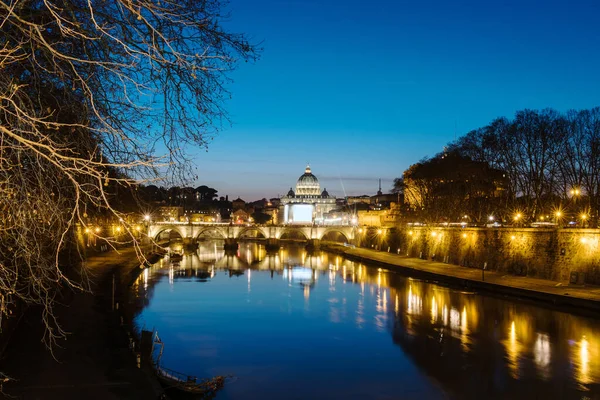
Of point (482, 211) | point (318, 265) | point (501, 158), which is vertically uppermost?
point (501, 158)

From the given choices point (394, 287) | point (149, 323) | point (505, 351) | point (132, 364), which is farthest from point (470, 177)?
point (132, 364)

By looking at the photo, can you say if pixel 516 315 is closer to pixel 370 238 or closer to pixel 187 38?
pixel 187 38

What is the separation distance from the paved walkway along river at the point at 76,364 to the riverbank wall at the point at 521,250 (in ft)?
78.0

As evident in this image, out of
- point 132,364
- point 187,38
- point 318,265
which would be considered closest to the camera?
point 187,38

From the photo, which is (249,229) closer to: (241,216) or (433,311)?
(433,311)

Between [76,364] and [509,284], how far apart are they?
80.8 ft

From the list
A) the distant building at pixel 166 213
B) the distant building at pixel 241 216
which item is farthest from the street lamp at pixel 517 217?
the distant building at pixel 241 216

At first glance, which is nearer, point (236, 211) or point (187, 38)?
point (187, 38)

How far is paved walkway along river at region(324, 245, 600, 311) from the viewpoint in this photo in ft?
82.9

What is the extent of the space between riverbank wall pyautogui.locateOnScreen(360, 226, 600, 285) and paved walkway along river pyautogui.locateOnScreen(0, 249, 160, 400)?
23760 mm

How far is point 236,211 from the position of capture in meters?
186

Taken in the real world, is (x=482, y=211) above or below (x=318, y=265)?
above

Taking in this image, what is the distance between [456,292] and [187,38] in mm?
29151

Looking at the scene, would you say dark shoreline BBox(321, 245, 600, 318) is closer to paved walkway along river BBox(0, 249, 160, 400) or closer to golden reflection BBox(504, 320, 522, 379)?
golden reflection BBox(504, 320, 522, 379)
